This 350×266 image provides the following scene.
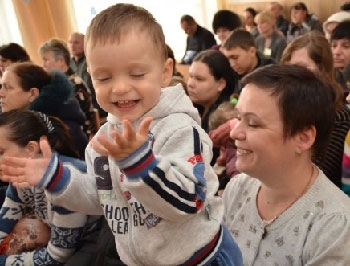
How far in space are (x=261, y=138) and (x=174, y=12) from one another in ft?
22.5

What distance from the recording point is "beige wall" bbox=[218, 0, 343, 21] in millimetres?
7401

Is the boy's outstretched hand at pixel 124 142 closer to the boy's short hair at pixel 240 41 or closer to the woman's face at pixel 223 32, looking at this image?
the boy's short hair at pixel 240 41

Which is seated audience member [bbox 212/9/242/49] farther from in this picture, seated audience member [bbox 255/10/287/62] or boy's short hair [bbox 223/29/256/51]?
boy's short hair [bbox 223/29/256/51]

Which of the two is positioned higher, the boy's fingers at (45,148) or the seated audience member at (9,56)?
the boy's fingers at (45,148)

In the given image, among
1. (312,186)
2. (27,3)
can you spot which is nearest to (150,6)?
(27,3)

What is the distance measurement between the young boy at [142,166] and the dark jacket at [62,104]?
157 centimetres

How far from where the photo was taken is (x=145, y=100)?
39.3 inches

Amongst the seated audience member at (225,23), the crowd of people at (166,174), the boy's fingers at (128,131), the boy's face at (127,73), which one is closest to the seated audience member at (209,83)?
the crowd of people at (166,174)

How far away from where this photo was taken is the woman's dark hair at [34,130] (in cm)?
165

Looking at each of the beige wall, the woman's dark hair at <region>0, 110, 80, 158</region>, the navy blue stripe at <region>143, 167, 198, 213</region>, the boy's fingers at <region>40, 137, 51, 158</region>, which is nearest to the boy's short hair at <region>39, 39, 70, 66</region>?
the woman's dark hair at <region>0, 110, 80, 158</region>

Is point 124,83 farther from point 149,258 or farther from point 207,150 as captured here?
point 149,258

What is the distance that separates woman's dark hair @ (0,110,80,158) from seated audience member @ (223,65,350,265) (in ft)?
2.87

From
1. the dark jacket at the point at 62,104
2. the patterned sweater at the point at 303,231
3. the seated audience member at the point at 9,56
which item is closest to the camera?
the patterned sweater at the point at 303,231

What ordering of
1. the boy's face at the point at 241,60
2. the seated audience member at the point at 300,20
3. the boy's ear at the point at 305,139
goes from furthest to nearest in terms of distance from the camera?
the seated audience member at the point at 300,20 < the boy's face at the point at 241,60 < the boy's ear at the point at 305,139
